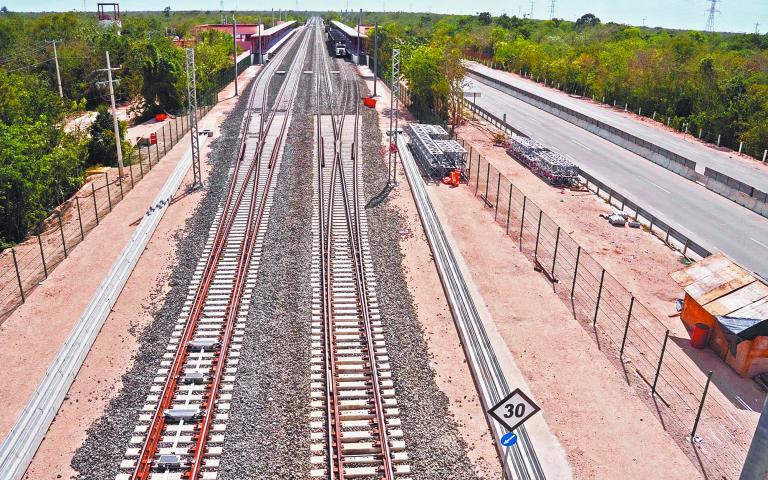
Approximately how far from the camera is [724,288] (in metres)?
16.8

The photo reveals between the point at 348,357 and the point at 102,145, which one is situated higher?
the point at 102,145

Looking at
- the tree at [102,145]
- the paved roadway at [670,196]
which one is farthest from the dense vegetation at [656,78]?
the tree at [102,145]

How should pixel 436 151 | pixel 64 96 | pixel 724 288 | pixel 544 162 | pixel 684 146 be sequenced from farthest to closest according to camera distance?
pixel 64 96 < pixel 684 146 < pixel 544 162 < pixel 436 151 < pixel 724 288

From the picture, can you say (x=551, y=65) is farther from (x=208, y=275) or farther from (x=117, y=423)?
(x=117, y=423)

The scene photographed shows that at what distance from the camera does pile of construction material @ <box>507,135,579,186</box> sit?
105 ft

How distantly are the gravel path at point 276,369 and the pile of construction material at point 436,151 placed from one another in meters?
9.39

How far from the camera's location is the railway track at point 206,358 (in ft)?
38.6

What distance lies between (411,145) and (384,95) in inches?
774

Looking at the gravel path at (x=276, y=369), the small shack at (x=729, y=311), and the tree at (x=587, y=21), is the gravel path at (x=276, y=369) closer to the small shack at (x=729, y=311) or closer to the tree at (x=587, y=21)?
the small shack at (x=729, y=311)

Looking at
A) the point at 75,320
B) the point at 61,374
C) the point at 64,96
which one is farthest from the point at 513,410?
the point at 64,96

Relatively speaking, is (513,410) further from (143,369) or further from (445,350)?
(143,369)

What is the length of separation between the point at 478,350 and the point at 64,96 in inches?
2011

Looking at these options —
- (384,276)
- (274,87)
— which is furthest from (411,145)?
(274,87)

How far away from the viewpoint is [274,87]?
58.2m
